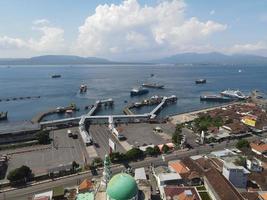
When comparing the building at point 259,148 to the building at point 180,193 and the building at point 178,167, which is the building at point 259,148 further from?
the building at point 180,193

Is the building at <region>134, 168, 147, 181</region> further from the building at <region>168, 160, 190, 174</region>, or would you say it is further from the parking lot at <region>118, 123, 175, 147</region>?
the parking lot at <region>118, 123, 175, 147</region>

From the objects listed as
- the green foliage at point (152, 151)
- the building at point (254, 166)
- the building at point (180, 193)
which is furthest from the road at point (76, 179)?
the building at point (180, 193)

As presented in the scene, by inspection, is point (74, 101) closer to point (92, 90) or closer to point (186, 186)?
point (92, 90)

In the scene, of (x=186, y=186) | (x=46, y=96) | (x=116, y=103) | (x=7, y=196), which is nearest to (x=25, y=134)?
(x=7, y=196)

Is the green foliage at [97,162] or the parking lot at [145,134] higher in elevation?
the green foliage at [97,162]

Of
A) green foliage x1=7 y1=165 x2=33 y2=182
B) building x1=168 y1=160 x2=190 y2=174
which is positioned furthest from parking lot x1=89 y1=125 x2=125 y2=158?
green foliage x1=7 y1=165 x2=33 y2=182
